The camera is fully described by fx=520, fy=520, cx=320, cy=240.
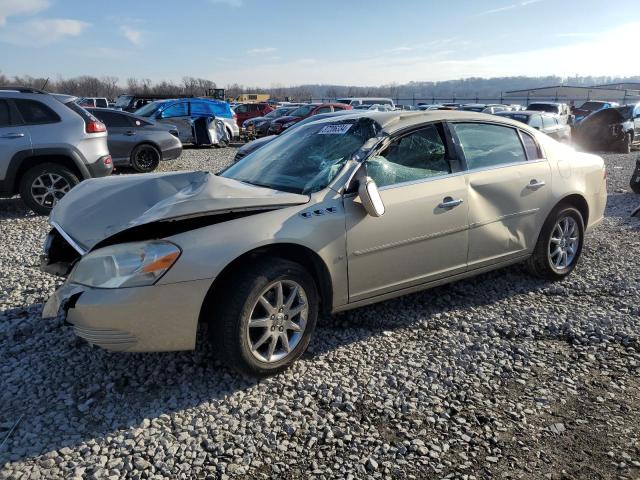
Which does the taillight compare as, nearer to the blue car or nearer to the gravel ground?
the gravel ground

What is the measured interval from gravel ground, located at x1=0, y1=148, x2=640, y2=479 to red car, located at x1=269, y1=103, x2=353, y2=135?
16345 millimetres

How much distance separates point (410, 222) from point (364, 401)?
128 centimetres

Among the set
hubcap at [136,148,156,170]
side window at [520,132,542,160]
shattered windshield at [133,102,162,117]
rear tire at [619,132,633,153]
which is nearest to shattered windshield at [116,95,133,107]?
shattered windshield at [133,102,162,117]

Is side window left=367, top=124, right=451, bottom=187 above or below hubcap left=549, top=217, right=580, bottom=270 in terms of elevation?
above

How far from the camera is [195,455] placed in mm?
2539

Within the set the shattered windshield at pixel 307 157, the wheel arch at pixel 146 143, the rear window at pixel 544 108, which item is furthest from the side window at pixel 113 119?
the rear window at pixel 544 108

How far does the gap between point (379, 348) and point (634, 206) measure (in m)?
7.06

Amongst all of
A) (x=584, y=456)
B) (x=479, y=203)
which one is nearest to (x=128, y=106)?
(x=479, y=203)

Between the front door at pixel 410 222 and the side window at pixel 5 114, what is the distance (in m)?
5.81

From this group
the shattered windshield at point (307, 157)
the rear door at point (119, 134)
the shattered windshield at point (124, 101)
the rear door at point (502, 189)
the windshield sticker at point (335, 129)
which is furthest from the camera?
the shattered windshield at point (124, 101)

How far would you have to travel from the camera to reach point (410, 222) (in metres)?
3.61

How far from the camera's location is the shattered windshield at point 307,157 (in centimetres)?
354

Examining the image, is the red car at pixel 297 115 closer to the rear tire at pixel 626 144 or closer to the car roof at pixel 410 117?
the rear tire at pixel 626 144

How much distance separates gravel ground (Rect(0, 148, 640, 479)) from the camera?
2504 millimetres
